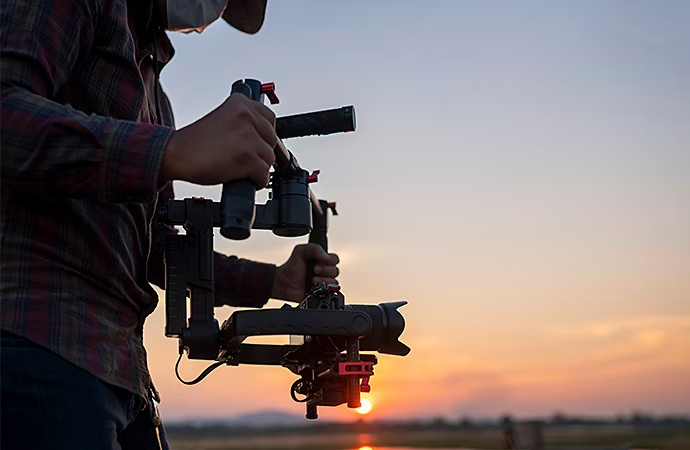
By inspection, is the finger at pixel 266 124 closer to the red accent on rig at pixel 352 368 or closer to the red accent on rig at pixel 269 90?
the red accent on rig at pixel 269 90

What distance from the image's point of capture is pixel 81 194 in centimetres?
163

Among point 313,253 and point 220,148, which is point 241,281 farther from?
point 220,148

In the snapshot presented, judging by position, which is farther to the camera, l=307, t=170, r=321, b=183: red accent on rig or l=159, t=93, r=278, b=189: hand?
l=307, t=170, r=321, b=183: red accent on rig

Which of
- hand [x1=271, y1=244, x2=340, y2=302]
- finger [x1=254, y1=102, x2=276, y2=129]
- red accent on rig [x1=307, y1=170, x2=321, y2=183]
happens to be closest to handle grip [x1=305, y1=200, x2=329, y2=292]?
hand [x1=271, y1=244, x2=340, y2=302]

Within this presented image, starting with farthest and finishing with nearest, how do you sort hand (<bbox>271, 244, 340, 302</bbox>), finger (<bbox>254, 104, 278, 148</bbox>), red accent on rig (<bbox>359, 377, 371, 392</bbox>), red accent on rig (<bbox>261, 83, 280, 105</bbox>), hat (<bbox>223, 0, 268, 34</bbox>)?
hand (<bbox>271, 244, 340, 302</bbox>) → hat (<bbox>223, 0, 268, 34</bbox>) → red accent on rig (<bbox>359, 377, 371, 392</bbox>) → red accent on rig (<bbox>261, 83, 280, 105</bbox>) → finger (<bbox>254, 104, 278, 148</bbox>)

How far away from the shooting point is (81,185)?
162 centimetres

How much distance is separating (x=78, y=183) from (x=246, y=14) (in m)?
1.37

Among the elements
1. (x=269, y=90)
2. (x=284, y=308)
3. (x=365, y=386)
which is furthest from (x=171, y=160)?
(x=365, y=386)

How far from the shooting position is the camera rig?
207 cm

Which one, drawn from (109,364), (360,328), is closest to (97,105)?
(109,364)

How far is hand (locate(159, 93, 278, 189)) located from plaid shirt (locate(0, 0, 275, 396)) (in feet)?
0.13

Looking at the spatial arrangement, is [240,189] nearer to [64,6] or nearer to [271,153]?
[271,153]

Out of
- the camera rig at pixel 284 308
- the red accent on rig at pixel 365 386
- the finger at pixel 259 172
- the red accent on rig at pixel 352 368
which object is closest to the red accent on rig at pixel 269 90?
the camera rig at pixel 284 308

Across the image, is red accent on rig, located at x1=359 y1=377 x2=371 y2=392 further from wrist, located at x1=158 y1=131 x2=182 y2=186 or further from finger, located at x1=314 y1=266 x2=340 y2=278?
wrist, located at x1=158 y1=131 x2=182 y2=186
